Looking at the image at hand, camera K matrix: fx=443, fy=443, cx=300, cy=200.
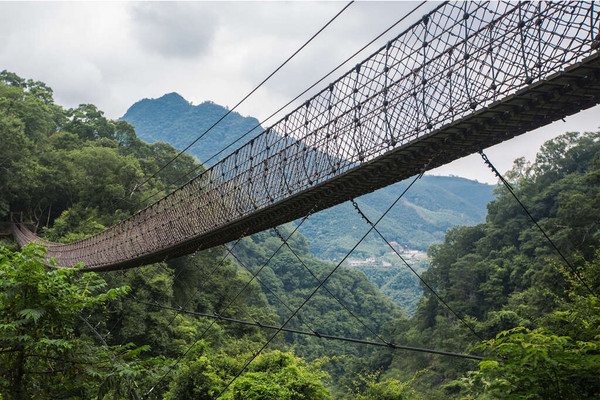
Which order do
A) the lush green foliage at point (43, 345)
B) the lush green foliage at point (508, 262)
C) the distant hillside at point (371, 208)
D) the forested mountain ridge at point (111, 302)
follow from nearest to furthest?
the lush green foliage at point (43, 345)
the forested mountain ridge at point (111, 302)
the lush green foliage at point (508, 262)
the distant hillside at point (371, 208)

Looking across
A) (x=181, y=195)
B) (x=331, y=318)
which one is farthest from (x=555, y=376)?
(x=331, y=318)

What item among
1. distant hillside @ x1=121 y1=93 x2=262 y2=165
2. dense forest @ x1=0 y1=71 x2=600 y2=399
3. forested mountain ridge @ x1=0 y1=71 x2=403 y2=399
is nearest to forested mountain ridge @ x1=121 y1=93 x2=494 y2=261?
distant hillside @ x1=121 y1=93 x2=262 y2=165

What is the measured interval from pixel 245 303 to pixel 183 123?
373 feet

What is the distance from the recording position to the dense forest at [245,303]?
333cm

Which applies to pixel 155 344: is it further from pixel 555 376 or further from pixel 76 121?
pixel 76 121

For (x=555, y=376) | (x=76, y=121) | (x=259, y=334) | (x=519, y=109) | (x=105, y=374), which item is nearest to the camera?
(x=555, y=376)

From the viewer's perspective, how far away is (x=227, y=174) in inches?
238

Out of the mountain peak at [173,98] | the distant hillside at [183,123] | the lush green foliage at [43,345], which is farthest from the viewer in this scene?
the mountain peak at [173,98]

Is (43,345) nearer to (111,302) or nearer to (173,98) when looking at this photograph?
(111,302)

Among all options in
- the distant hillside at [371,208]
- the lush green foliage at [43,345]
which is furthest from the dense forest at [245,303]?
the distant hillside at [371,208]

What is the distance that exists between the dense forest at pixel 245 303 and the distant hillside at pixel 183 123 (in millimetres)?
81706

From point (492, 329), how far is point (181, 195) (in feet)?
56.5

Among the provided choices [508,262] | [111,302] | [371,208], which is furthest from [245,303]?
[371,208]

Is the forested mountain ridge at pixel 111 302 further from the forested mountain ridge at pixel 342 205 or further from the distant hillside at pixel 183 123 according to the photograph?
the distant hillside at pixel 183 123
